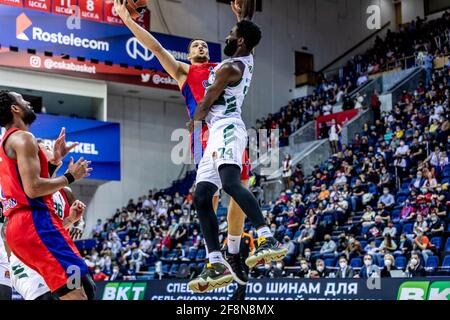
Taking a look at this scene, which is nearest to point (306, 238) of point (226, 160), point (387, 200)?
point (387, 200)

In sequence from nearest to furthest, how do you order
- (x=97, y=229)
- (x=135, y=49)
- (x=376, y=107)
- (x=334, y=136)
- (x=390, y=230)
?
(x=390, y=230), (x=334, y=136), (x=376, y=107), (x=135, y=49), (x=97, y=229)

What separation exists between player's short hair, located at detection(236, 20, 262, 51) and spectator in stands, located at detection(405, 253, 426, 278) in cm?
962

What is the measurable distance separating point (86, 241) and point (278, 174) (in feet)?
25.2

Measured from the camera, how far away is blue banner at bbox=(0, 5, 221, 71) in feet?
84.8

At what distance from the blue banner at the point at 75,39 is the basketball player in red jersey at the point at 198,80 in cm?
1845

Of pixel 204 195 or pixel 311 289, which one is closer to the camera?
pixel 204 195

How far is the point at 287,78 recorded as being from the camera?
35.1 meters

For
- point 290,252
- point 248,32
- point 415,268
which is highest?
point 248,32

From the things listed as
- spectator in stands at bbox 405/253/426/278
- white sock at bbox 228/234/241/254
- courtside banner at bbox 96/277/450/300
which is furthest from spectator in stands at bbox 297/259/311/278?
white sock at bbox 228/234/241/254

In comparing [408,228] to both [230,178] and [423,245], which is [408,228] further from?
[230,178]

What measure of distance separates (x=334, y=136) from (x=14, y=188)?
2114 cm

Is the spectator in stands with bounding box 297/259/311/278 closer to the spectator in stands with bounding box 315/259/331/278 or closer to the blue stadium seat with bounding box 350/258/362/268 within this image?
the spectator in stands with bounding box 315/259/331/278

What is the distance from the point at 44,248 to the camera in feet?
18.9

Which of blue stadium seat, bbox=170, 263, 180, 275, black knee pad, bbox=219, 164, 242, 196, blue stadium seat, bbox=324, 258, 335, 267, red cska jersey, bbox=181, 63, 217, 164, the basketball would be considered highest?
the basketball
